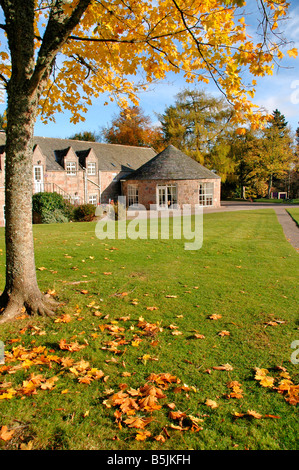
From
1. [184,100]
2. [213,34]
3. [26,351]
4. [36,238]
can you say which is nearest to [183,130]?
[184,100]

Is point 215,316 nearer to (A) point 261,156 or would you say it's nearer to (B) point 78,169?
(B) point 78,169

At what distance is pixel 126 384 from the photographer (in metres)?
3.30

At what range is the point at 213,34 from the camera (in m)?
5.65

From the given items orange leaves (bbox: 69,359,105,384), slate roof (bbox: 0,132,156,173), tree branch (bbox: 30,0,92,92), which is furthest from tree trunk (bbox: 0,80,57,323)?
slate roof (bbox: 0,132,156,173)

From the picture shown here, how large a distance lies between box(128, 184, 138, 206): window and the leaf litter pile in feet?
95.6

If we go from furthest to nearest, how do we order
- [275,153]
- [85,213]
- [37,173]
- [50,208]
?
[275,153], [37,173], [50,208], [85,213]

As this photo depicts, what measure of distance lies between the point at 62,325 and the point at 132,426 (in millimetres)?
2198

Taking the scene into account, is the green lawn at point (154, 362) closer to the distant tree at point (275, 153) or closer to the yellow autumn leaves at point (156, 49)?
the yellow autumn leaves at point (156, 49)

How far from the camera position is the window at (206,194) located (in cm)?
3281

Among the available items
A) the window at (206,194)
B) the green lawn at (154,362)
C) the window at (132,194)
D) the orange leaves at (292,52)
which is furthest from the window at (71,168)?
the orange leaves at (292,52)

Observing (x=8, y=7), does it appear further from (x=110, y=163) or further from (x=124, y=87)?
(x=110, y=163)

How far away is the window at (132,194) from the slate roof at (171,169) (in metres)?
0.95

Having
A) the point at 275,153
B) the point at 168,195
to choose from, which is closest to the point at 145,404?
the point at 168,195

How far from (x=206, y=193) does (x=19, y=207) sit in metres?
29.8
